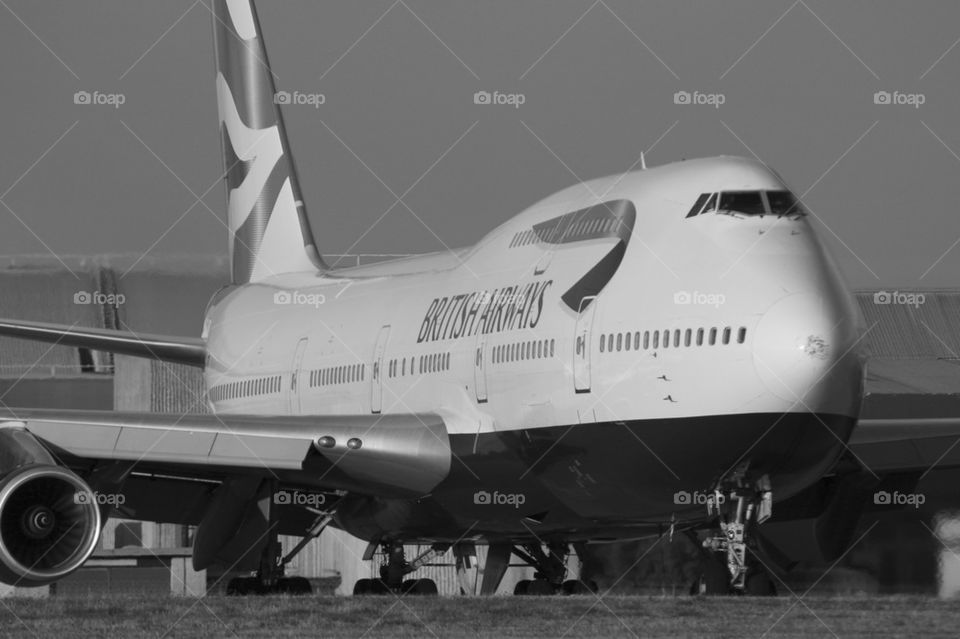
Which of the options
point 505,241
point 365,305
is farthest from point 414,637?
point 365,305

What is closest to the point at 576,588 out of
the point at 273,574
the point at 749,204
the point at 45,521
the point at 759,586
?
the point at 759,586

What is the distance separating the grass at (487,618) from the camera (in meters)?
9.95

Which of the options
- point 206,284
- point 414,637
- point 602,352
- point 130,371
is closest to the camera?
point 414,637

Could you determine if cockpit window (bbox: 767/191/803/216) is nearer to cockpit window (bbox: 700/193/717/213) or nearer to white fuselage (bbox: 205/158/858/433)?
white fuselage (bbox: 205/158/858/433)

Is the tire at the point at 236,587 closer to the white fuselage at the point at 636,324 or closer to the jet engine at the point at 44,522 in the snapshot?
the white fuselage at the point at 636,324

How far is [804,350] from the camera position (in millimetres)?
11820

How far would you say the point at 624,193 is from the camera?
45.5ft

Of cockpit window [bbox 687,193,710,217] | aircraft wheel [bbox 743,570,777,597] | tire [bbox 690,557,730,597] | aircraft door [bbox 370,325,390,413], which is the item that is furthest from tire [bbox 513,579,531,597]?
cockpit window [bbox 687,193,710,217]

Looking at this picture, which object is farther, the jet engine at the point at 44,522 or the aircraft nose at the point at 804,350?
the jet engine at the point at 44,522

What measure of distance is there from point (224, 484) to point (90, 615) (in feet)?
15.5

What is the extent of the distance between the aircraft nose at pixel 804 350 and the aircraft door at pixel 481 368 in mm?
3637

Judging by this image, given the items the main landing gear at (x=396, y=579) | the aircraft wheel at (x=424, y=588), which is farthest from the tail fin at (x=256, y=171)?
the aircraft wheel at (x=424, y=588)

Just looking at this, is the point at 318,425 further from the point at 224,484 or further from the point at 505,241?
the point at 505,241

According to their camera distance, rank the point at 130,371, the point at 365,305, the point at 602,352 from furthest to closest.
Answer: the point at 130,371 < the point at 365,305 < the point at 602,352
